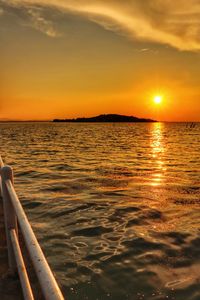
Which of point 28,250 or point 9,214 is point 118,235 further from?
point 28,250

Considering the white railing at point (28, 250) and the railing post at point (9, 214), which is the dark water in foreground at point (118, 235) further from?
the white railing at point (28, 250)

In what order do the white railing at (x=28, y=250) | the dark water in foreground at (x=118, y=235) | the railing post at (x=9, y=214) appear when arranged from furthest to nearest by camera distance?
the dark water in foreground at (x=118, y=235)
the railing post at (x=9, y=214)
the white railing at (x=28, y=250)

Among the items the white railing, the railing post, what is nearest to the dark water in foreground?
the railing post

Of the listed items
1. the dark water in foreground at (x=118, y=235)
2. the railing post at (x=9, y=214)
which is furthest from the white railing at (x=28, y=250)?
the dark water in foreground at (x=118, y=235)

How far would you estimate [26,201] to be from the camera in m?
12.9

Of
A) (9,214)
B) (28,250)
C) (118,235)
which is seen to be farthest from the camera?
(118,235)

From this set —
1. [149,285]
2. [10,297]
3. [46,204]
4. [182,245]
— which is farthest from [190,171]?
[10,297]

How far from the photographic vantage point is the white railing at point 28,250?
1.98 metres

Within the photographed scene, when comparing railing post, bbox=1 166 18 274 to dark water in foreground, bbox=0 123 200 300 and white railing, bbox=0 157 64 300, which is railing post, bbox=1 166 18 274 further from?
dark water in foreground, bbox=0 123 200 300

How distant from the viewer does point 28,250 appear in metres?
2.70

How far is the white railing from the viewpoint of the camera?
6.50ft

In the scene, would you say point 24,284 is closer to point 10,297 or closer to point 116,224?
point 10,297

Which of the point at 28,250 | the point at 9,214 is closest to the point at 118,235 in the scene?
the point at 9,214

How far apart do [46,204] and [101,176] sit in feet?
24.5
